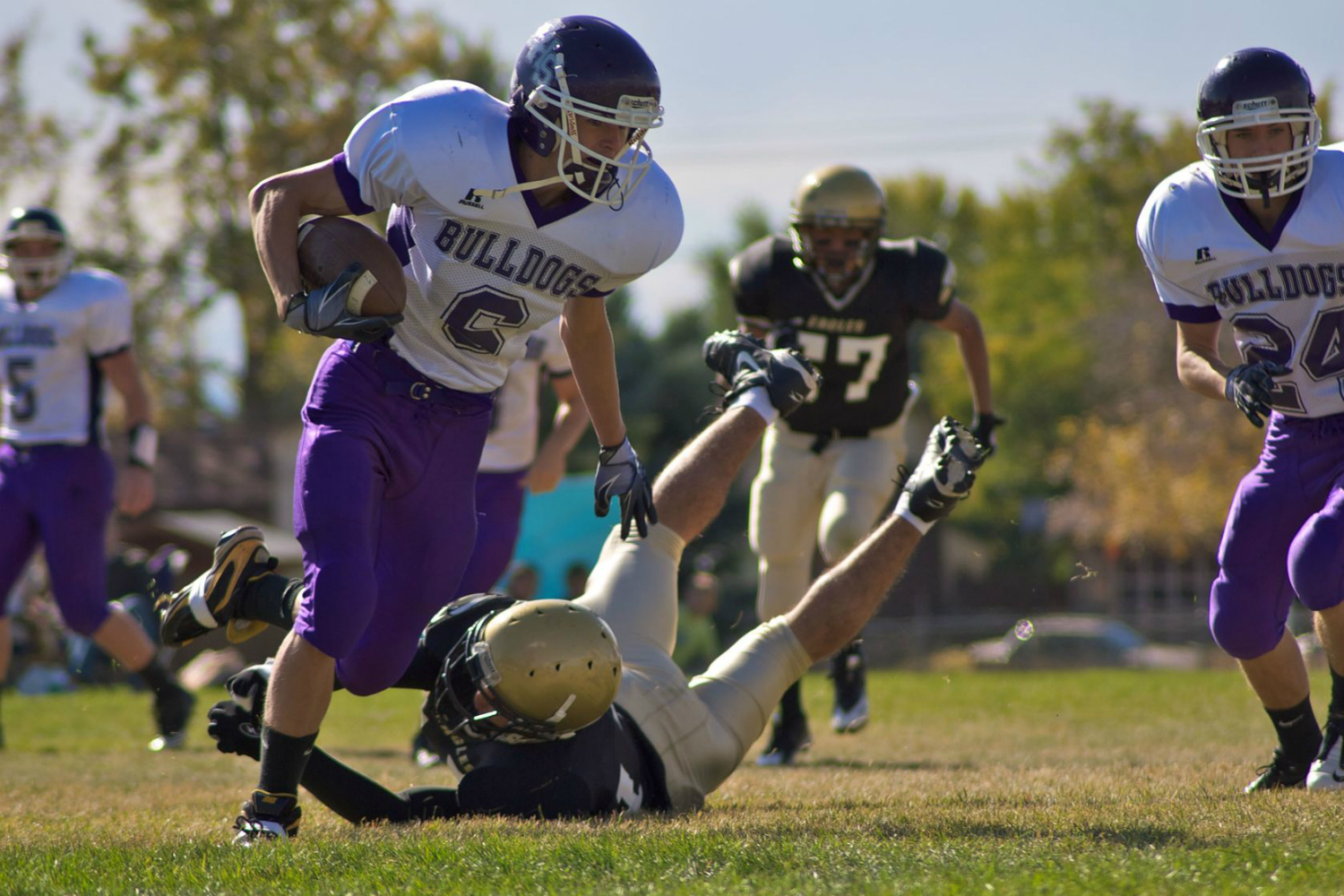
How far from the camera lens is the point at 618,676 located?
12.2 feet

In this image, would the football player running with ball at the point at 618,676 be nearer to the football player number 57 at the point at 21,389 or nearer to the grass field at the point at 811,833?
the grass field at the point at 811,833

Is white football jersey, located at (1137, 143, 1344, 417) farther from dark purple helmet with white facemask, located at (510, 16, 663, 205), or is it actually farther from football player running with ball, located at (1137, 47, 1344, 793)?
dark purple helmet with white facemask, located at (510, 16, 663, 205)

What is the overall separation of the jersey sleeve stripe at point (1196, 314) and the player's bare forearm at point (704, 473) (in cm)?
133

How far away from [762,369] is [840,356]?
1318 mm

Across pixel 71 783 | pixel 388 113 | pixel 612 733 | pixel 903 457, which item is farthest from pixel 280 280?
pixel 903 457

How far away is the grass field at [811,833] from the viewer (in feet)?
9.50

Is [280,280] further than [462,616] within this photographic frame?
No

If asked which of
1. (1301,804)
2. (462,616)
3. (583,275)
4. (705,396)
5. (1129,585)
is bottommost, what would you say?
(1129,585)

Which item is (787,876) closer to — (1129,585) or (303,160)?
(303,160)

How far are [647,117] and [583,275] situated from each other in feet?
1.52

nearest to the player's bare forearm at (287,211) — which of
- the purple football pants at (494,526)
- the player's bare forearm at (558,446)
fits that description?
the purple football pants at (494,526)

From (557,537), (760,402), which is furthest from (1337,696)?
(557,537)

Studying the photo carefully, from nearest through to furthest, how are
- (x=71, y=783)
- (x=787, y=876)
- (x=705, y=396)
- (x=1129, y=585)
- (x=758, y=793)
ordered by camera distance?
(x=787, y=876) → (x=758, y=793) → (x=71, y=783) → (x=705, y=396) → (x=1129, y=585)

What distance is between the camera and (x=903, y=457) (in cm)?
654
